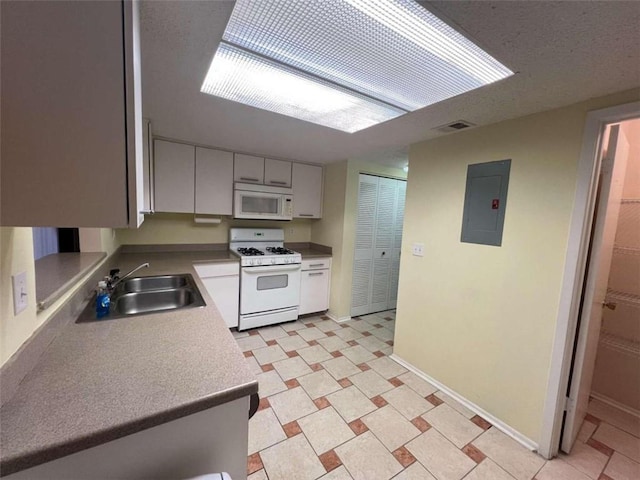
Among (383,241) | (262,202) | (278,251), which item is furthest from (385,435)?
(262,202)

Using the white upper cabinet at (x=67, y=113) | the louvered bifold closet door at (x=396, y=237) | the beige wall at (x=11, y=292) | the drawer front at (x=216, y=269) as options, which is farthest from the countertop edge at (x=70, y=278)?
the louvered bifold closet door at (x=396, y=237)

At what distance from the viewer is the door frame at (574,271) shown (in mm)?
1419

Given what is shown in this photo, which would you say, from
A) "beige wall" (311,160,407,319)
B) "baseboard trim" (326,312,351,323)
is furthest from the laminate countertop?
"baseboard trim" (326,312,351,323)

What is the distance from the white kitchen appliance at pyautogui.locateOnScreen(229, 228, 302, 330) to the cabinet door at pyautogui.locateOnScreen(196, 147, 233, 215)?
45cm

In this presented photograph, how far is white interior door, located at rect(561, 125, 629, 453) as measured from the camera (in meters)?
1.48

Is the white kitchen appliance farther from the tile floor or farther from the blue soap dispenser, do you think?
the blue soap dispenser

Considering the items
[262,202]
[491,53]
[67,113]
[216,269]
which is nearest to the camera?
[67,113]

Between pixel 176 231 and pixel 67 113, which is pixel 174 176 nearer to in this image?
pixel 176 231

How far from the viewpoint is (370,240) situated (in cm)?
354

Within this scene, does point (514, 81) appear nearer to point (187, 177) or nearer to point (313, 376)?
point (313, 376)

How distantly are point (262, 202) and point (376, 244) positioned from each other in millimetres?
1632

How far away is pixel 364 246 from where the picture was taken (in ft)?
11.5

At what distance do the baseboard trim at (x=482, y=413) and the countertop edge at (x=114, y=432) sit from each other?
6.22 feet

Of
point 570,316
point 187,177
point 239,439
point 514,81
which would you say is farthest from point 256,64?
point 570,316
